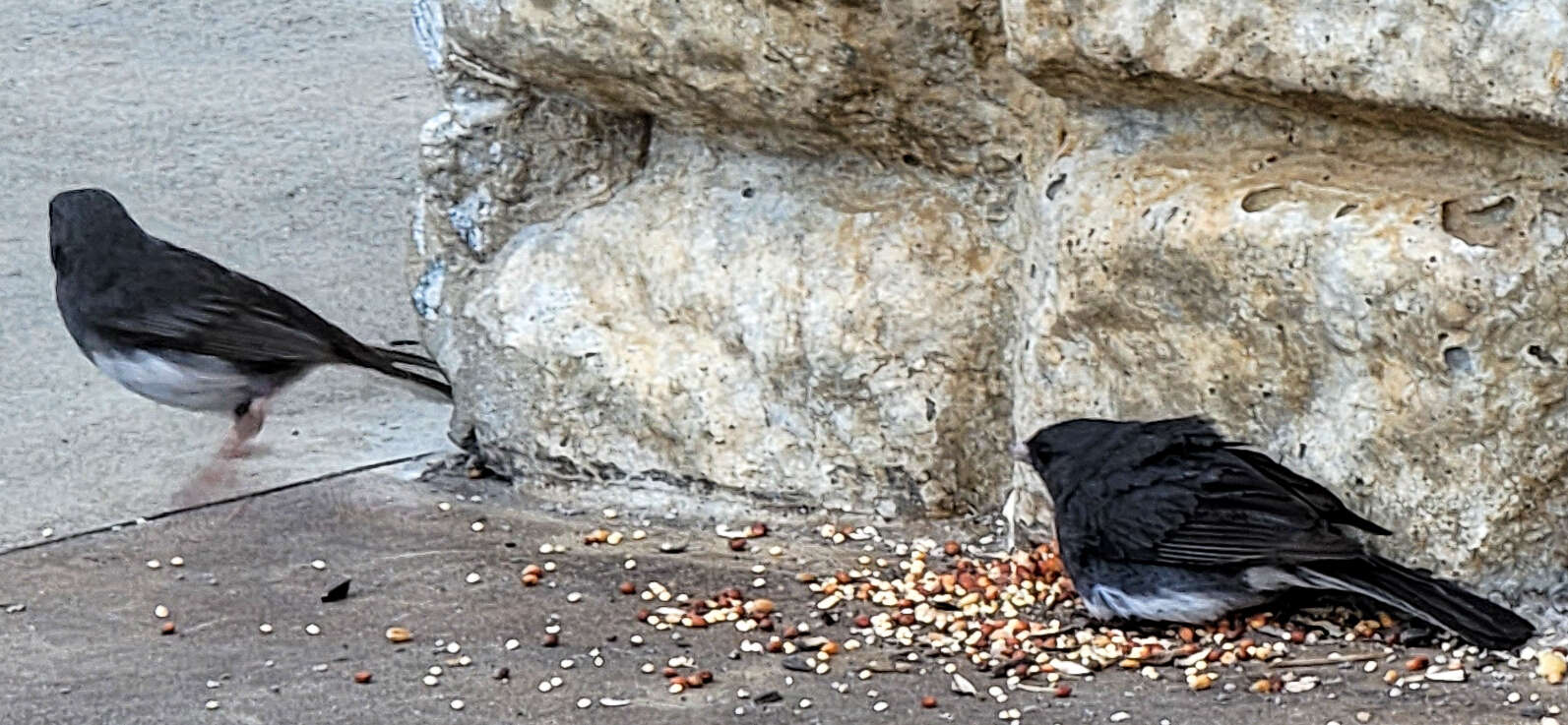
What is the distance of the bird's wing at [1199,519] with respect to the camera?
4645 millimetres

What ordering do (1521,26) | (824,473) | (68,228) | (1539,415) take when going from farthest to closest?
(68,228), (824,473), (1539,415), (1521,26)

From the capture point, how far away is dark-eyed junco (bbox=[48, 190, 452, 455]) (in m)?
6.16

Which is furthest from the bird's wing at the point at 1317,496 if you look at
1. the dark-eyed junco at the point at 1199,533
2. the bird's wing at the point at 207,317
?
the bird's wing at the point at 207,317

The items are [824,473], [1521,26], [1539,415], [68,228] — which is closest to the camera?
[1521,26]

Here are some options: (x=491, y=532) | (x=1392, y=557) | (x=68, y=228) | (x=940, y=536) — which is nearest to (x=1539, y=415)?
(x=1392, y=557)

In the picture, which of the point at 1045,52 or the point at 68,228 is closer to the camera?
the point at 1045,52

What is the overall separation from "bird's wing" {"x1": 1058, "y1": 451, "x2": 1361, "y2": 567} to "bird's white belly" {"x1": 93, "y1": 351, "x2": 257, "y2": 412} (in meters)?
2.37

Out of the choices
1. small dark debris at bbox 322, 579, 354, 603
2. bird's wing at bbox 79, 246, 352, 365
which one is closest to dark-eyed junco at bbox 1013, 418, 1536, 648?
small dark debris at bbox 322, 579, 354, 603

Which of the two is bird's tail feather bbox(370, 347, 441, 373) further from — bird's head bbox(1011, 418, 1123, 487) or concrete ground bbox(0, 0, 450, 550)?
bird's head bbox(1011, 418, 1123, 487)

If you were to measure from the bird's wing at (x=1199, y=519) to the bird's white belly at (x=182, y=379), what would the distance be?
2373 millimetres

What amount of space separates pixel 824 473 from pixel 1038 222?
2.71 ft

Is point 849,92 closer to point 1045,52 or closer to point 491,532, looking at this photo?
point 1045,52

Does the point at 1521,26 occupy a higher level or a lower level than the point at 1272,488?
higher

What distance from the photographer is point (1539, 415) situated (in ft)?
14.7
